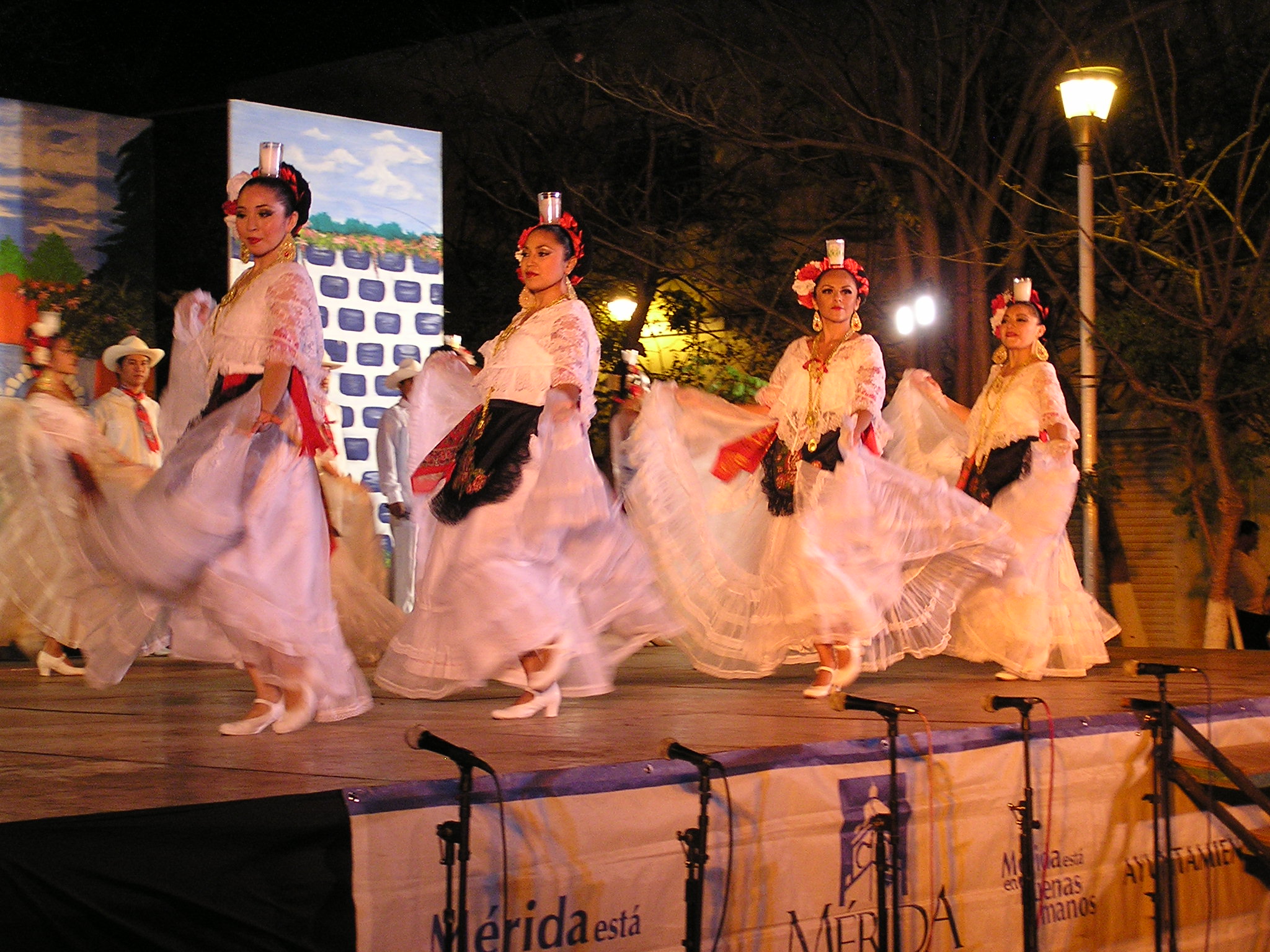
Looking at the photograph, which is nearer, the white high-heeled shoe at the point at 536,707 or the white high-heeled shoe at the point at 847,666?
the white high-heeled shoe at the point at 536,707

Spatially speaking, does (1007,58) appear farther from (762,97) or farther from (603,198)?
(603,198)

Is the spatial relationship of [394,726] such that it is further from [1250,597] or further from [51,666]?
[1250,597]

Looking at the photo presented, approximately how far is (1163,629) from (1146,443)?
161 centimetres

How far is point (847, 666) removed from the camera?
556 centimetres

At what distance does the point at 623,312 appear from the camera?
44.6 feet

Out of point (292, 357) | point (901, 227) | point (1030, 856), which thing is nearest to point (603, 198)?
point (901, 227)

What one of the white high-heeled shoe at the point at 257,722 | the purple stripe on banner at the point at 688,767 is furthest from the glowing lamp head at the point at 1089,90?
the white high-heeled shoe at the point at 257,722

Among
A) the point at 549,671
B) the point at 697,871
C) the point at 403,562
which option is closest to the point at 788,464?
the point at 549,671

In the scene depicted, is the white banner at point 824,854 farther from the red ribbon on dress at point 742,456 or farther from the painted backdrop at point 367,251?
the painted backdrop at point 367,251

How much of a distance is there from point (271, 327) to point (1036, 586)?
3.47m

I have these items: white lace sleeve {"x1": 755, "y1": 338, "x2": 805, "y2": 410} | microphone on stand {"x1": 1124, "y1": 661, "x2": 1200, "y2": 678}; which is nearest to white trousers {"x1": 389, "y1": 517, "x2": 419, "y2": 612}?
white lace sleeve {"x1": 755, "y1": 338, "x2": 805, "y2": 410}

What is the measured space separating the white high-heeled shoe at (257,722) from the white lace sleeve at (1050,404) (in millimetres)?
3578

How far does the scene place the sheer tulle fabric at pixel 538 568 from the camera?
474 centimetres

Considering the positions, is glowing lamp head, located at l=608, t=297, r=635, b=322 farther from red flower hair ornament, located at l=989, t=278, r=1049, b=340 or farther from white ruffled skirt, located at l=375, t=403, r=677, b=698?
white ruffled skirt, located at l=375, t=403, r=677, b=698
